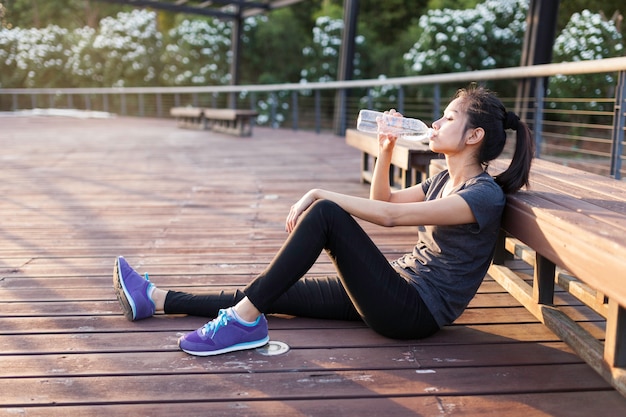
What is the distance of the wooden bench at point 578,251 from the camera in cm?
157

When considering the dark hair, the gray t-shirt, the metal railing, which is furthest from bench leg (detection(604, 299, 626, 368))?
the metal railing

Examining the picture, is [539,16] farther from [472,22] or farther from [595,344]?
[472,22]

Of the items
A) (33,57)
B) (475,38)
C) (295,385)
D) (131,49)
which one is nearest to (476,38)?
(475,38)

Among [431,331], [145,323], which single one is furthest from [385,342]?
[145,323]

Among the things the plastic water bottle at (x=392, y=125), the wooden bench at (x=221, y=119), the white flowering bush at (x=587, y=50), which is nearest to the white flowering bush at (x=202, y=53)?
the wooden bench at (x=221, y=119)

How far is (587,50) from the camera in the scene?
735cm

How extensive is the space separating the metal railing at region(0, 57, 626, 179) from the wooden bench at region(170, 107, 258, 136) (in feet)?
2.70

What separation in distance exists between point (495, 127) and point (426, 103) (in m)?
13.0

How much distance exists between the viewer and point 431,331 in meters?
2.12

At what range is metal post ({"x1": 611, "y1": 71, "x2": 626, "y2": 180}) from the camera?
10.2 ft

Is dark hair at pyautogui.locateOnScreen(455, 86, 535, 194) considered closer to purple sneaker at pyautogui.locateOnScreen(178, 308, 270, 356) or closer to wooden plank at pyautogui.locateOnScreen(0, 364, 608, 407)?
wooden plank at pyautogui.locateOnScreen(0, 364, 608, 407)

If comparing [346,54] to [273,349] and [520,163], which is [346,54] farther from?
[273,349]

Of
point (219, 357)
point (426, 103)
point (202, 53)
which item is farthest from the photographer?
point (202, 53)

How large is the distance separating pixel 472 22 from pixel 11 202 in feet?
36.1
